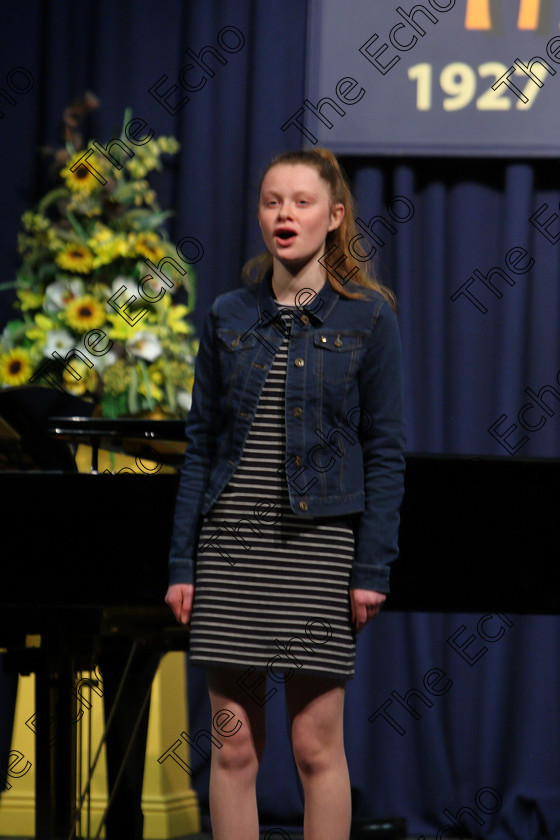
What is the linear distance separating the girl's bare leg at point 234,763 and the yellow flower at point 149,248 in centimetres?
132

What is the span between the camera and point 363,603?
1491 millimetres

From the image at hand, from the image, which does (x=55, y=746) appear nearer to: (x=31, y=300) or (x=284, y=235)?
(x=284, y=235)

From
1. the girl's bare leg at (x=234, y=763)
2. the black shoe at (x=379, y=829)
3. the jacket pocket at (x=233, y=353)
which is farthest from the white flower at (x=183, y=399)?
the black shoe at (x=379, y=829)

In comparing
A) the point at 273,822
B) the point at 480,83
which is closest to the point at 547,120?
the point at 480,83

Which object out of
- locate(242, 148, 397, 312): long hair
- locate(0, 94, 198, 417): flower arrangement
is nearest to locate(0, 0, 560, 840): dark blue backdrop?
locate(0, 94, 198, 417): flower arrangement

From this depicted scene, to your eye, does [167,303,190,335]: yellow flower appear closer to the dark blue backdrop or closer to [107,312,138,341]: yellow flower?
[107,312,138,341]: yellow flower

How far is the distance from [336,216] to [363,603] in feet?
2.06

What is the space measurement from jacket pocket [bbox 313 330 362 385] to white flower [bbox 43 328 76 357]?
41.4 inches

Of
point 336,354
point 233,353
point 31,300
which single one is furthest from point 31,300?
point 336,354

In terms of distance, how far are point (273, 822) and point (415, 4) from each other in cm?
244

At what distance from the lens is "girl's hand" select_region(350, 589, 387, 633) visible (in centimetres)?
149

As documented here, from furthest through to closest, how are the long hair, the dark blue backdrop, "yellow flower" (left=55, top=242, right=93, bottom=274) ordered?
1. the dark blue backdrop
2. "yellow flower" (left=55, top=242, right=93, bottom=274)
3. the long hair

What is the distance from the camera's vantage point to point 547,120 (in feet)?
9.78

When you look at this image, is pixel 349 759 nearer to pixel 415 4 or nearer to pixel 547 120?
pixel 547 120
